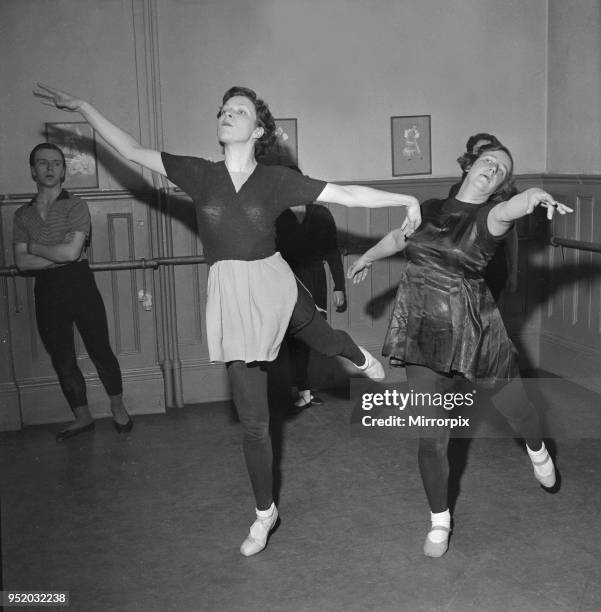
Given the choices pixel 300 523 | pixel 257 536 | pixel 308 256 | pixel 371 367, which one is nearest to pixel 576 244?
pixel 308 256

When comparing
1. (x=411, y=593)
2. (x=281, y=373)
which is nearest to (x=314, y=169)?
(x=281, y=373)

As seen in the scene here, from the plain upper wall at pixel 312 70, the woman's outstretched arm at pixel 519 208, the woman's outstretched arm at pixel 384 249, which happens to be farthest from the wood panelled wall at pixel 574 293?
the woman's outstretched arm at pixel 519 208

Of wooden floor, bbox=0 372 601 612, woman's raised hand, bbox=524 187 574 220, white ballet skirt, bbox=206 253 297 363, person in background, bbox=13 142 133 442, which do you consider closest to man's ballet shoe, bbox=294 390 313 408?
wooden floor, bbox=0 372 601 612

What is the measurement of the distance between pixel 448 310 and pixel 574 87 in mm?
2912

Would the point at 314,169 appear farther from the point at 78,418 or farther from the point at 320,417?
the point at 78,418

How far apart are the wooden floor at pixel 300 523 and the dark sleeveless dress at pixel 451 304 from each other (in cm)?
73

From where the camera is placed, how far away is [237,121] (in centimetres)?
321

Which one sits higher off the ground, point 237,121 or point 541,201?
point 237,121

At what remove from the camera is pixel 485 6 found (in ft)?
18.5

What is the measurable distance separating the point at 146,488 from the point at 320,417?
53.5 inches

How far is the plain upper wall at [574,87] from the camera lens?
5352mm

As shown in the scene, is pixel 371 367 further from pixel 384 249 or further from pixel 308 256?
pixel 308 256

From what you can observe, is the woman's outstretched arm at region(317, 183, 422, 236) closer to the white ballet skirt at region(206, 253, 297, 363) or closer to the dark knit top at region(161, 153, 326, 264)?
the dark knit top at region(161, 153, 326, 264)

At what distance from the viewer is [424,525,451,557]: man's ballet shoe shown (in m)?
3.30
